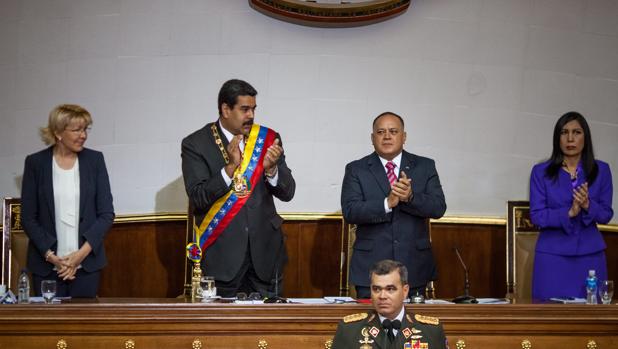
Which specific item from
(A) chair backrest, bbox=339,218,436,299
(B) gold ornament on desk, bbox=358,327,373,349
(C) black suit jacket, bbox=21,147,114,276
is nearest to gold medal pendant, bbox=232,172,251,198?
(C) black suit jacket, bbox=21,147,114,276

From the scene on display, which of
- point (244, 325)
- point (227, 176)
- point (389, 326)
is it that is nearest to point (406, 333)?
point (389, 326)

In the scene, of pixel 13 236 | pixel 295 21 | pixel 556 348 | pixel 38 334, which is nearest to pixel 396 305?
pixel 556 348

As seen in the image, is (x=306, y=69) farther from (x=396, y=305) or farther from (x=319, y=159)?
(x=396, y=305)

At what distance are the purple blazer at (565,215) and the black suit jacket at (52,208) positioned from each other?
7.56 ft

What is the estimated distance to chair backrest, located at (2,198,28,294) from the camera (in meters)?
6.00

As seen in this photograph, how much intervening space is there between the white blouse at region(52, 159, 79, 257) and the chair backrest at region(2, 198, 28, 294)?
710mm

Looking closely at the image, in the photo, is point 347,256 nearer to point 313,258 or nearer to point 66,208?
point 313,258

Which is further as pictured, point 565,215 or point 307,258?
point 307,258

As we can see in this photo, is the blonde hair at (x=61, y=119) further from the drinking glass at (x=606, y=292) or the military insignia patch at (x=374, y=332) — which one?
the drinking glass at (x=606, y=292)

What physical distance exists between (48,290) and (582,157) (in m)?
2.94

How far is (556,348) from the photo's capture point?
4.88 metres

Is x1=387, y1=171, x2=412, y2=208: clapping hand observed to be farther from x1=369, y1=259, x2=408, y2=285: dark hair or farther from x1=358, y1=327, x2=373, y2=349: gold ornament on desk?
x1=358, y1=327, x2=373, y2=349: gold ornament on desk

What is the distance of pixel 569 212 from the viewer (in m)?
5.54

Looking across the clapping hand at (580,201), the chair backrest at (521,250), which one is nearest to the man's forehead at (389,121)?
the clapping hand at (580,201)
